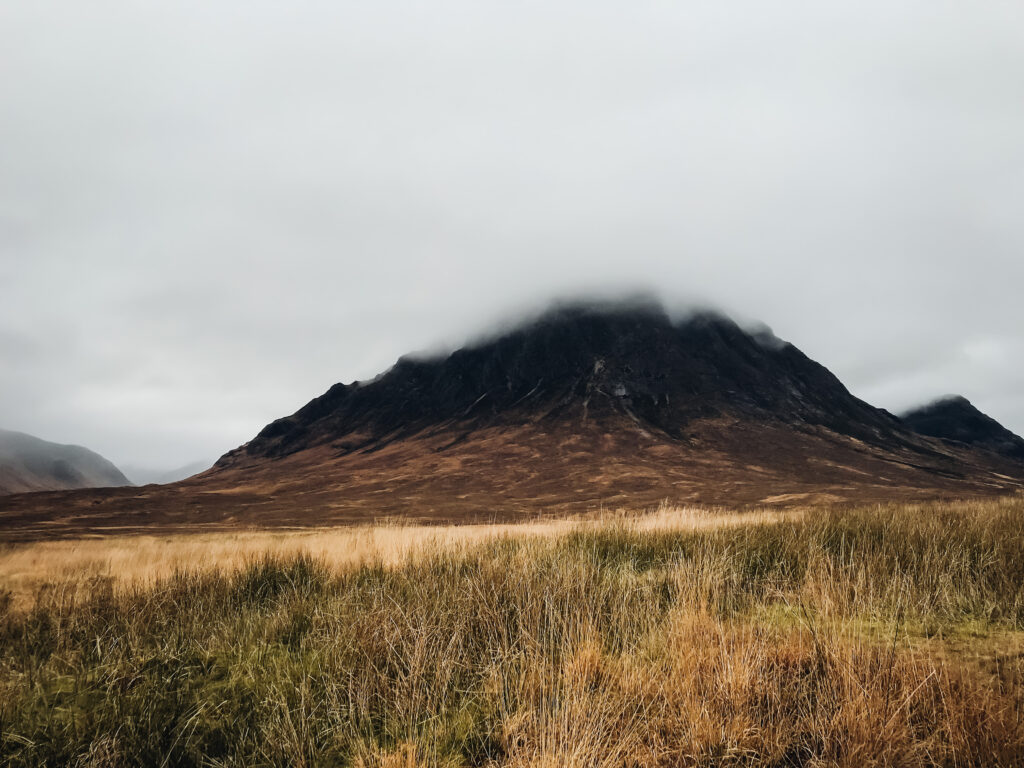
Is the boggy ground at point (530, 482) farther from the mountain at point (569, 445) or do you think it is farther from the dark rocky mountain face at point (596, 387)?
the dark rocky mountain face at point (596, 387)

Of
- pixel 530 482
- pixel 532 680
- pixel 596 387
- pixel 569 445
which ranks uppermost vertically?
pixel 596 387

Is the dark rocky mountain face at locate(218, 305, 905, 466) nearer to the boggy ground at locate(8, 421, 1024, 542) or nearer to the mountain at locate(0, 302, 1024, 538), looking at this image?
the mountain at locate(0, 302, 1024, 538)

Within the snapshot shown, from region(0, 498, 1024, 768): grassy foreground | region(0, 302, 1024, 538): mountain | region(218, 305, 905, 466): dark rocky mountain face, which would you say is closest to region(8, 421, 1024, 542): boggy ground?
region(0, 302, 1024, 538): mountain

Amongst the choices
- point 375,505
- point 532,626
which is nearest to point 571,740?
point 532,626

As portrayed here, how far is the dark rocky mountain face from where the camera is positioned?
109000 mm

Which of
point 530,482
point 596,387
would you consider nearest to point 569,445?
point 530,482

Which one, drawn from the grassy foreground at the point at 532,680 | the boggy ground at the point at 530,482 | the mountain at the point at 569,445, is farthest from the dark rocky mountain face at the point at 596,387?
the grassy foreground at the point at 532,680

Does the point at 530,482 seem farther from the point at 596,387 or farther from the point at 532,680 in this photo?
the point at 532,680

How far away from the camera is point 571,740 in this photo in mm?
2465

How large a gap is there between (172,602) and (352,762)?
5184 mm

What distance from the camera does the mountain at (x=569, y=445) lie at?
53875 millimetres

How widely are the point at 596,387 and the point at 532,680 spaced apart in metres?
115

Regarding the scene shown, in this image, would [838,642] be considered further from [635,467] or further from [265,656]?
[635,467]

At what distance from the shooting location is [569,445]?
295ft
